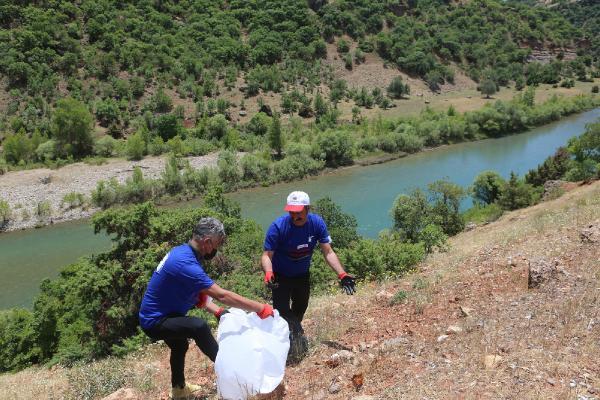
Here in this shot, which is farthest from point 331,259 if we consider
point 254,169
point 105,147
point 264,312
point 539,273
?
point 105,147

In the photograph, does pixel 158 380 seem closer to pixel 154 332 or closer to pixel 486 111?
pixel 154 332

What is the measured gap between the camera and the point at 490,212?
105ft

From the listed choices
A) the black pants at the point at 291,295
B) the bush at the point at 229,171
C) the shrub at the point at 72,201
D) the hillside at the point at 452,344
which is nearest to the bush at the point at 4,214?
the shrub at the point at 72,201

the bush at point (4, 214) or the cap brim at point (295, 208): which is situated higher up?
the cap brim at point (295, 208)

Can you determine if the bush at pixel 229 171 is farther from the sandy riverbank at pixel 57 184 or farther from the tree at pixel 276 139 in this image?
the tree at pixel 276 139

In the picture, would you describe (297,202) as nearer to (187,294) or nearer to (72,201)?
(187,294)

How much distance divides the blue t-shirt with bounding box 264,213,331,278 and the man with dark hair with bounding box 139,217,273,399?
103 cm

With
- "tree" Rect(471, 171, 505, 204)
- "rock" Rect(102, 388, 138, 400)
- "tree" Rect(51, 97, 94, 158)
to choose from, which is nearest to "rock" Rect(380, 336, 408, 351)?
"rock" Rect(102, 388, 138, 400)

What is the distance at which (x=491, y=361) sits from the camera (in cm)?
504

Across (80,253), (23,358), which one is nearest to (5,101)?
(80,253)

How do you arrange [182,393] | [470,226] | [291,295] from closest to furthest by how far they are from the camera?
[182,393] → [291,295] → [470,226]

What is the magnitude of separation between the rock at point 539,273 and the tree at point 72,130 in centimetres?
5221

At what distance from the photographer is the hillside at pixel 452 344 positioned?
15.5 feet

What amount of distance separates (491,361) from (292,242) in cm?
252
